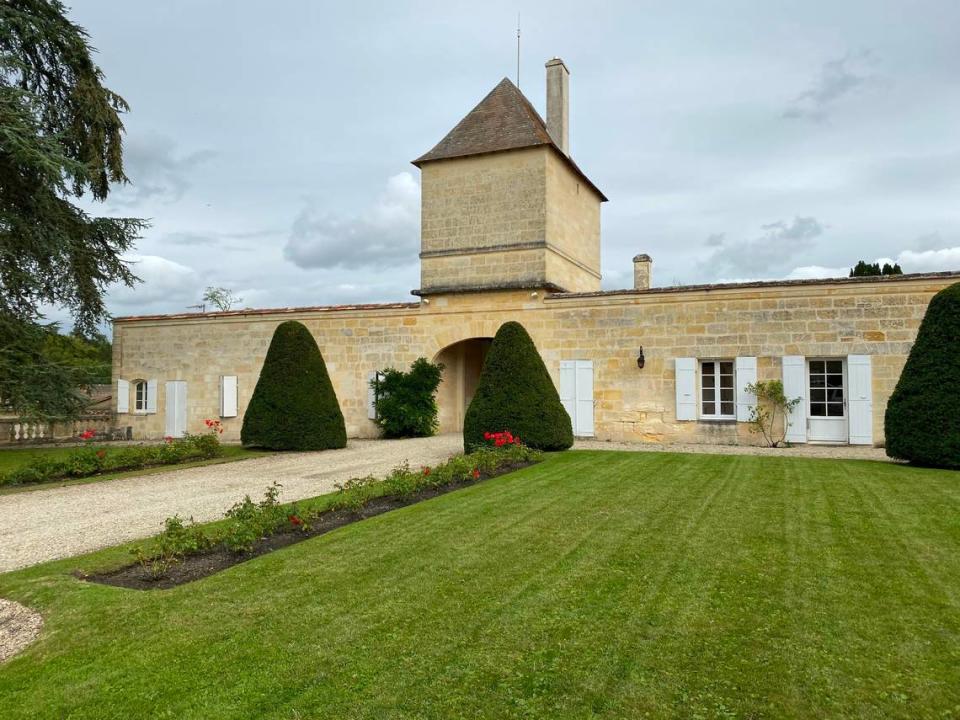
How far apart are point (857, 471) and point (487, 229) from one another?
33.1 ft

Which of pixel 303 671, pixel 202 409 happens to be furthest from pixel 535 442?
pixel 202 409

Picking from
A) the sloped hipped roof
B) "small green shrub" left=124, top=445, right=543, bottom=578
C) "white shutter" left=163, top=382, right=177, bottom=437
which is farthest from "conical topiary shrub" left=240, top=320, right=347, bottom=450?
the sloped hipped roof

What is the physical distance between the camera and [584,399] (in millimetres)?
14781

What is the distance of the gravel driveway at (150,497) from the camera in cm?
631

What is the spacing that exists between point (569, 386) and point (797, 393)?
455 centimetres

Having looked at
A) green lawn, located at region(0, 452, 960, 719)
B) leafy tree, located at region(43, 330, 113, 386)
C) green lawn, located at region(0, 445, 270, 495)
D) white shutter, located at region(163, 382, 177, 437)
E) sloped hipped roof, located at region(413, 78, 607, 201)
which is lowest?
green lawn, located at region(0, 445, 270, 495)

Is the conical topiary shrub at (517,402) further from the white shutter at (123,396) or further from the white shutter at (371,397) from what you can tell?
the white shutter at (123,396)

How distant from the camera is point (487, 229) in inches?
651

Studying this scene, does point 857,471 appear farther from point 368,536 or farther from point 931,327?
point 368,536

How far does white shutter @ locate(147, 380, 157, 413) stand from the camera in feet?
61.7

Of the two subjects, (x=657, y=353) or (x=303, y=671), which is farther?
(x=657, y=353)

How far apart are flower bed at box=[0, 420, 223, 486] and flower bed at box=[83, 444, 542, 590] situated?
551 centimetres

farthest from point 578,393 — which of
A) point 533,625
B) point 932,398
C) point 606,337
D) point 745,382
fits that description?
point 533,625

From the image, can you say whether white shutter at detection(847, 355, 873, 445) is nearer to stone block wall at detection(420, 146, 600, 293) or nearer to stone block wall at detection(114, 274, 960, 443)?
stone block wall at detection(114, 274, 960, 443)
